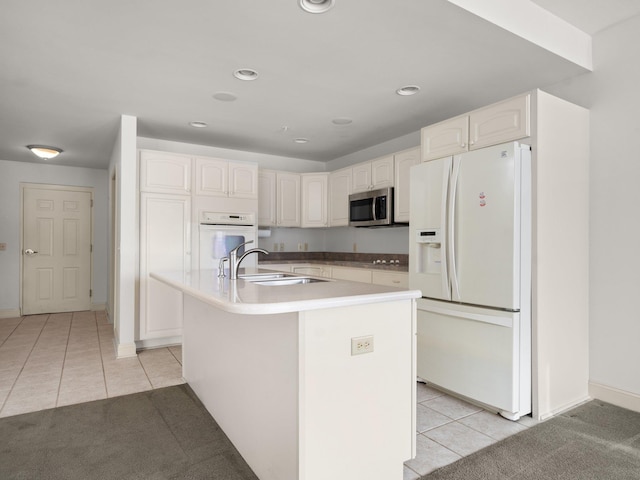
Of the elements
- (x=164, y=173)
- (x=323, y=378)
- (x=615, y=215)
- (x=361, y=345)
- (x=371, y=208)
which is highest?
(x=164, y=173)

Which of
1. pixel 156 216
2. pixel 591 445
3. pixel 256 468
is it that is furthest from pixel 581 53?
pixel 156 216

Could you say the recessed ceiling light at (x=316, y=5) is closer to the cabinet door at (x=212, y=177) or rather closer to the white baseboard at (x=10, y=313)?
the cabinet door at (x=212, y=177)

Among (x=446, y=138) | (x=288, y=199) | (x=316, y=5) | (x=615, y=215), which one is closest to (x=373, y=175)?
(x=288, y=199)

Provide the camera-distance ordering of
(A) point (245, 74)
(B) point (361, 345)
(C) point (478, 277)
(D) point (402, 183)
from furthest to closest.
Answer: (D) point (402, 183)
(A) point (245, 74)
(C) point (478, 277)
(B) point (361, 345)

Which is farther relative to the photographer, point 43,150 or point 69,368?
point 43,150

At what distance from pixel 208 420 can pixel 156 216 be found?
254cm

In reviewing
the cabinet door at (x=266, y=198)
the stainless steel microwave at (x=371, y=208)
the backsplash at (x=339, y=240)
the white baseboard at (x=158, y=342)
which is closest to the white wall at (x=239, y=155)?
the cabinet door at (x=266, y=198)

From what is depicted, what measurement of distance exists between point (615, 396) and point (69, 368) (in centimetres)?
441

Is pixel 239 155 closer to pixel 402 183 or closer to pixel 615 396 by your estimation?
pixel 402 183

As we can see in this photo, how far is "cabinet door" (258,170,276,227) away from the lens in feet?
18.0

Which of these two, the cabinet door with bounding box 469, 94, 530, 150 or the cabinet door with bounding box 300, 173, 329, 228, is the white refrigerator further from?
the cabinet door with bounding box 300, 173, 329, 228

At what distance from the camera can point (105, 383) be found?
323 centimetres

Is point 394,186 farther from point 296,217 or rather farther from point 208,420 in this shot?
point 208,420

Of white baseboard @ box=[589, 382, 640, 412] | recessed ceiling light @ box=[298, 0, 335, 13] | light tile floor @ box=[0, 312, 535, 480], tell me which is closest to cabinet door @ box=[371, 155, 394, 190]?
light tile floor @ box=[0, 312, 535, 480]
